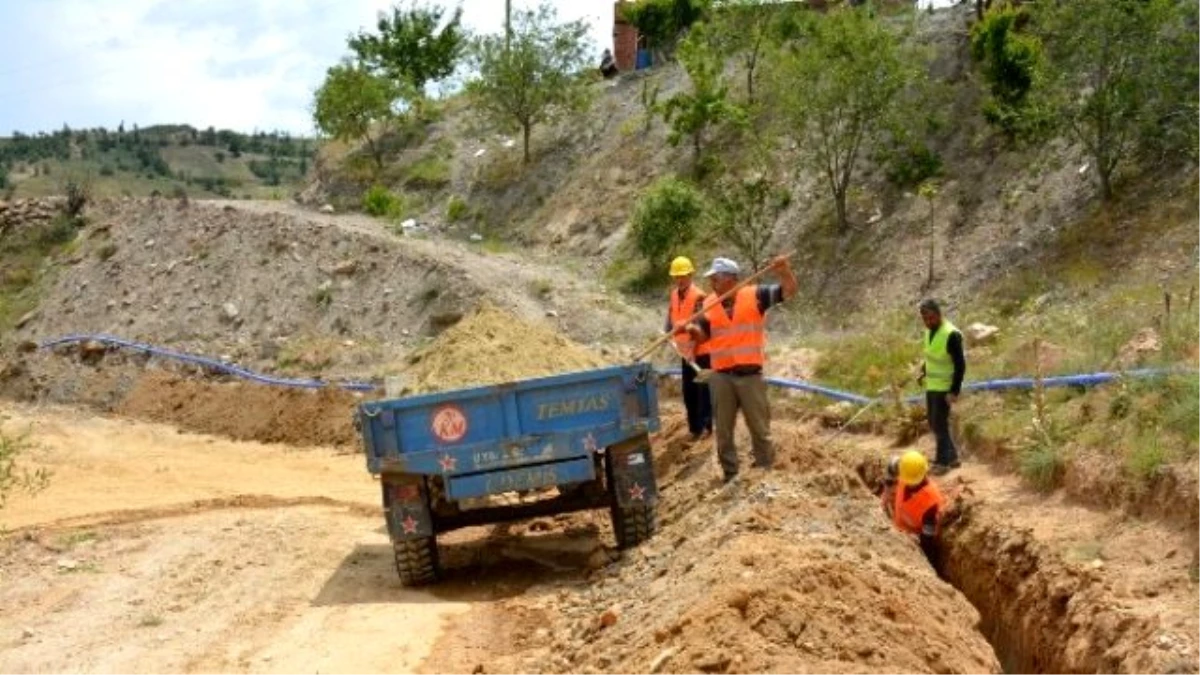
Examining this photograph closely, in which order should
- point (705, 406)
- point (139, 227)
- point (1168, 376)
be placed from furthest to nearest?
point (139, 227) → point (705, 406) → point (1168, 376)

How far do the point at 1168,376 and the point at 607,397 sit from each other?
A: 4.09m

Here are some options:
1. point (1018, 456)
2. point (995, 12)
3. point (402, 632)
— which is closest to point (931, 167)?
point (995, 12)

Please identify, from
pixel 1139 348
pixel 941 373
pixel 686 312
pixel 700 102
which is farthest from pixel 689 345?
pixel 700 102

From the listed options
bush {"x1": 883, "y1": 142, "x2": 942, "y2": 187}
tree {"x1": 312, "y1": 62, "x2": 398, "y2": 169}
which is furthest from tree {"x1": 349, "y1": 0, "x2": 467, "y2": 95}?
bush {"x1": 883, "y1": 142, "x2": 942, "y2": 187}

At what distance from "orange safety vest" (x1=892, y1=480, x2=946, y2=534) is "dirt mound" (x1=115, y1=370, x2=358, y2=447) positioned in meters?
10.9

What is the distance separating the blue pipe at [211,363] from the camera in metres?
21.8

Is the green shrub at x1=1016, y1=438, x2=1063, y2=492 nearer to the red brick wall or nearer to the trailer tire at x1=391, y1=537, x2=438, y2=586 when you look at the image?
the trailer tire at x1=391, y1=537, x2=438, y2=586

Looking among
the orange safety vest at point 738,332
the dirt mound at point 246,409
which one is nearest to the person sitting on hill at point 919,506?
the orange safety vest at point 738,332

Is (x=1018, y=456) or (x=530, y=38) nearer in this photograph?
(x=1018, y=456)

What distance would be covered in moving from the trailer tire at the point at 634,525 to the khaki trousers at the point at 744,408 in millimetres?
885

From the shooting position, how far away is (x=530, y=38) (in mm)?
36094

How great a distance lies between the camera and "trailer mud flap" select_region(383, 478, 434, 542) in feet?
34.8

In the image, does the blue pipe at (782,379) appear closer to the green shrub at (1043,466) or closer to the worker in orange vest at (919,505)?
the green shrub at (1043,466)

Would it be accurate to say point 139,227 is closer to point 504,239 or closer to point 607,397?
point 504,239
